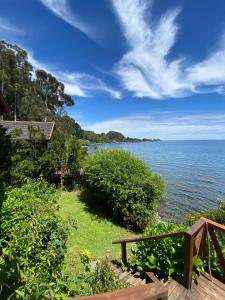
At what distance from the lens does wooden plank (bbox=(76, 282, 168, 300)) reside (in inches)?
62.1

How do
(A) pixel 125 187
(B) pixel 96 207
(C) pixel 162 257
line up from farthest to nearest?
(B) pixel 96 207
(A) pixel 125 187
(C) pixel 162 257

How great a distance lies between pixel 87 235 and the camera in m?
9.01

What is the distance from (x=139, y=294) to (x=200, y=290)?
9.16 ft

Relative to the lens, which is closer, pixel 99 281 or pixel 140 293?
pixel 140 293

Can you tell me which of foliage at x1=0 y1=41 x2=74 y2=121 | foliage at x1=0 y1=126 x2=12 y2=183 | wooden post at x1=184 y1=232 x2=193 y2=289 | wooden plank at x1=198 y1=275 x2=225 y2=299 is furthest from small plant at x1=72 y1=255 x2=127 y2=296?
foliage at x1=0 y1=41 x2=74 y2=121

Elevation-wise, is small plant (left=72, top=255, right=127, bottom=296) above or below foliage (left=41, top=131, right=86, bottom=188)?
below

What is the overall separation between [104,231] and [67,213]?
7.41 ft

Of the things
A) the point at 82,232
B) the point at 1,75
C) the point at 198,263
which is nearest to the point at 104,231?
the point at 82,232

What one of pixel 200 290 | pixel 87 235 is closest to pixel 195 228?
pixel 200 290

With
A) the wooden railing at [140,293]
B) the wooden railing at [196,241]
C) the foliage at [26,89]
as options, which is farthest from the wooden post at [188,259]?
the foliage at [26,89]

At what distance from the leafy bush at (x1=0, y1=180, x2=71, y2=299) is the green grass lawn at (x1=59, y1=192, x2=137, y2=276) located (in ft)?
4.29

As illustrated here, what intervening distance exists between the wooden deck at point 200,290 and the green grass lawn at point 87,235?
9.43 ft

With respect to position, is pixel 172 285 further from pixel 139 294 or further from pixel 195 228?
pixel 139 294

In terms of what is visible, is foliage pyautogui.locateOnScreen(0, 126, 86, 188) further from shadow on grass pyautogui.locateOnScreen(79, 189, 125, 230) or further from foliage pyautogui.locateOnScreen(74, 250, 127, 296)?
foliage pyautogui.locateOnScreen(74, 250, 127, 296)
